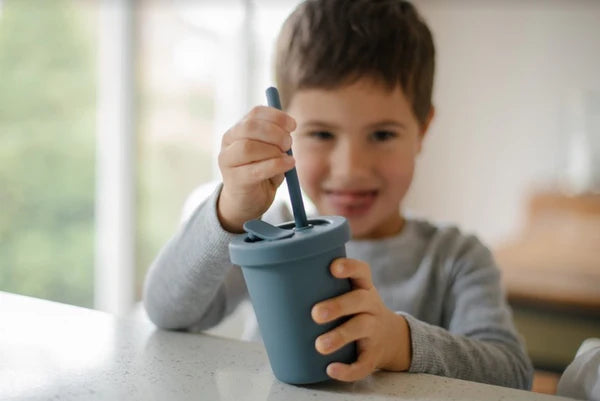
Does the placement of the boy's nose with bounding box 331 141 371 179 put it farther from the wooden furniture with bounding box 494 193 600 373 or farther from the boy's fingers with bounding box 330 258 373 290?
the wooden furniture with bounding box 494 193 600 373

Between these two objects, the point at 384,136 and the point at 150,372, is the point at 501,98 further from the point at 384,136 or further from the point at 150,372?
the point at 150,372

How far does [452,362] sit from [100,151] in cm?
228

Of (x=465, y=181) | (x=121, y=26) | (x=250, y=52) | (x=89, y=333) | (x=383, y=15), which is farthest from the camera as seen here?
(x=465, y=181)

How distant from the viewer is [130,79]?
263 cm

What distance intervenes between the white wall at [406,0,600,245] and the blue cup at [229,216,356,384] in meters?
3.80

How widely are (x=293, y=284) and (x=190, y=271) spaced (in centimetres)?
26

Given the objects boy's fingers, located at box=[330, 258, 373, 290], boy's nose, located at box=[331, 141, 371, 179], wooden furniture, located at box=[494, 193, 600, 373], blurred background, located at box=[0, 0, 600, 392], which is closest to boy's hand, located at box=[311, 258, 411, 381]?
boy's fingers, located at box=[330, 258, 373, 290]

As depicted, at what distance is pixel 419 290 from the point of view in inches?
35.9

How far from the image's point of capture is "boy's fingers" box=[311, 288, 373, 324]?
17.3 inches

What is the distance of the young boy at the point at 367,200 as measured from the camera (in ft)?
2.04

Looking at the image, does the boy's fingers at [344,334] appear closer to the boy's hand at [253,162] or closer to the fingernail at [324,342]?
the fingernail at [324,342]

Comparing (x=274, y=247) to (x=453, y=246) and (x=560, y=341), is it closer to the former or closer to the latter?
(x=453, y=246)

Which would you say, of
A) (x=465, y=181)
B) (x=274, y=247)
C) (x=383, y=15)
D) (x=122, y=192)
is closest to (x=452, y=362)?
(x=274, y=247)

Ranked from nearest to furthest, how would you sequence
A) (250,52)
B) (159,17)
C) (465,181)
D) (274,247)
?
(274,247)
(159,17)
(250,52)
(465,181)
